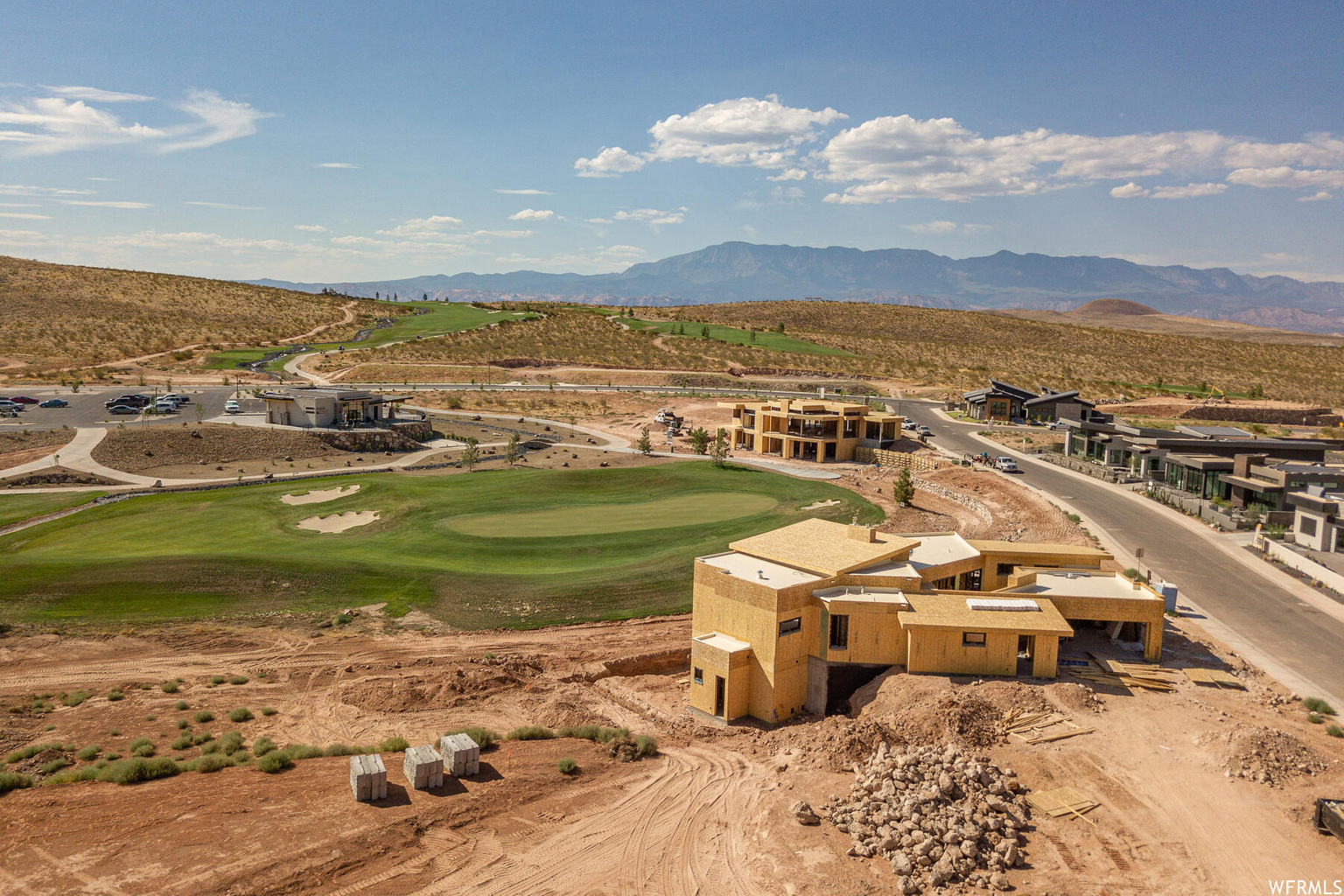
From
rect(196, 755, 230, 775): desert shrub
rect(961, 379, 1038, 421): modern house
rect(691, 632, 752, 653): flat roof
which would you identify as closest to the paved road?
rect(691, 632, 752, 653): flat roof

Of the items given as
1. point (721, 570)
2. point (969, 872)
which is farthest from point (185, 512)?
point (969, 872)

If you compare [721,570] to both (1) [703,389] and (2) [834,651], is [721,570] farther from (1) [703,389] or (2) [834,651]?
(1) [703,389]

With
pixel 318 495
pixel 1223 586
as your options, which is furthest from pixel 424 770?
pixel 318 495

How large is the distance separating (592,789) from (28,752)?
1466 centimetres

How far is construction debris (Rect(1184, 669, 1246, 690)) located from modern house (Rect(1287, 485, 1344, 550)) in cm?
1901

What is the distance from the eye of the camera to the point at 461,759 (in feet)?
68.0

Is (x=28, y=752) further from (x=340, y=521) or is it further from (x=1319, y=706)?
(x=1319, y=706)

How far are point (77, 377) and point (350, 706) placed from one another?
93.6 meters

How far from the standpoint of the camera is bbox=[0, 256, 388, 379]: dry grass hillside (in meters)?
112

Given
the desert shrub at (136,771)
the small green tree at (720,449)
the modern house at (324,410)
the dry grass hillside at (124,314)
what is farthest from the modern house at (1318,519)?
the dry grass hillside at (124,314)

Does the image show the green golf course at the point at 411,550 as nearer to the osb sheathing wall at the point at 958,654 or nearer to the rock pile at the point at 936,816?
the osb sheathing wall at the point at 958,654

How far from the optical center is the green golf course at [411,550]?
33.2m

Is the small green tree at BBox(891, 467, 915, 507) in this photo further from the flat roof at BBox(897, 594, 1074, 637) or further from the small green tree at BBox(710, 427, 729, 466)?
the flat roof at BBox(897, 594, 1074, 637)

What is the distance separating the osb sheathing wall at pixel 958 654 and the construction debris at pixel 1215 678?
564cm
